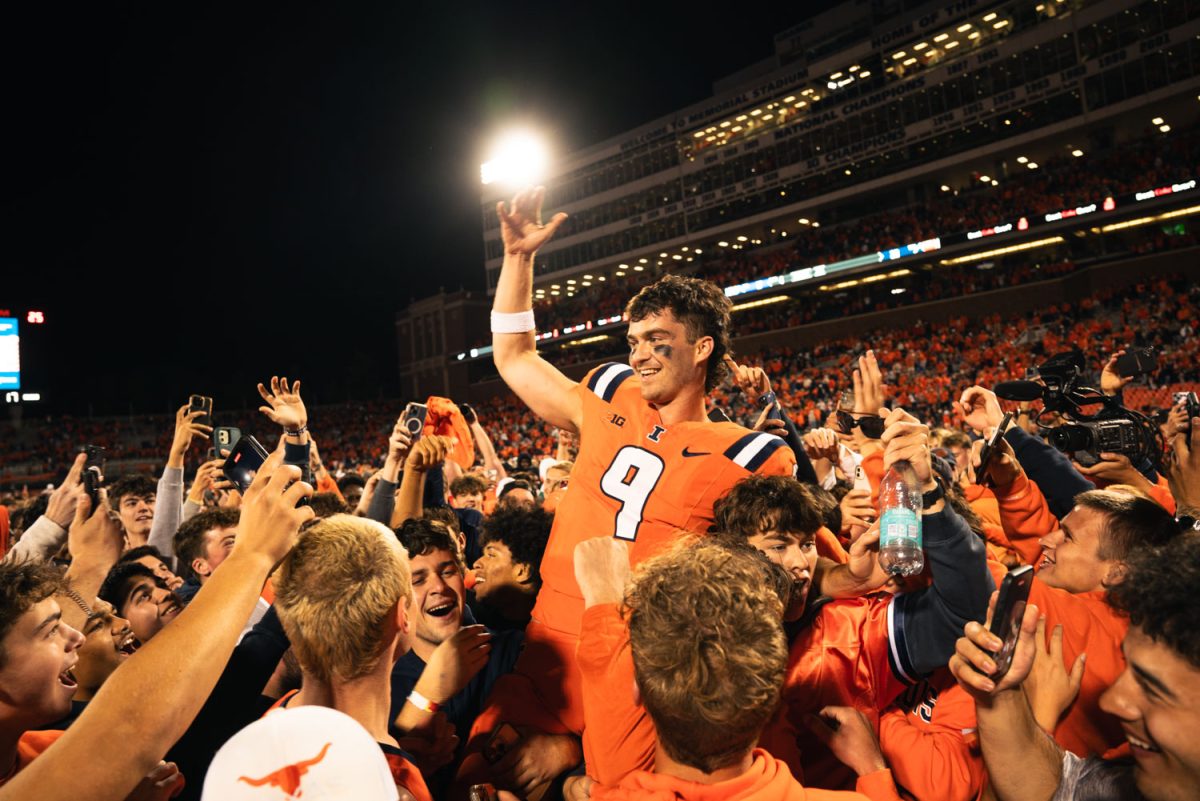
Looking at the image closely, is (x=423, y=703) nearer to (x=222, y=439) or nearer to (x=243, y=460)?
(x=243, y=460)

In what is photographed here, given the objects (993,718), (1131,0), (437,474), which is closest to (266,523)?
(993,718)

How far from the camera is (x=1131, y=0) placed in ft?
88.7

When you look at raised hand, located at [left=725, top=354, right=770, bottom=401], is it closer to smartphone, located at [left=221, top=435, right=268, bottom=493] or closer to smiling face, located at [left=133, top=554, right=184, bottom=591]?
smartphone, located at [left=221, top=435, right=268, bottom=493]

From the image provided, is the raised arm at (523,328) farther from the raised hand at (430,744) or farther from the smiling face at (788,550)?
the raised hand at (430,744)

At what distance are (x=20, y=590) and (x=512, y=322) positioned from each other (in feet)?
6.82

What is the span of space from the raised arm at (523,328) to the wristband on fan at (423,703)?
1.42 meters

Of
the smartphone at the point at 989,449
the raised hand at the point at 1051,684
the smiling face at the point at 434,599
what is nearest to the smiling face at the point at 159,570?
the smiling face at the point at 434,599

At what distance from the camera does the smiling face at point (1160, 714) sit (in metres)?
1.48

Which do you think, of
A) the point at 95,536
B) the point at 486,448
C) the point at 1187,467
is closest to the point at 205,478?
the point at 95,536

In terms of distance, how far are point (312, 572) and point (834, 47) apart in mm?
42748

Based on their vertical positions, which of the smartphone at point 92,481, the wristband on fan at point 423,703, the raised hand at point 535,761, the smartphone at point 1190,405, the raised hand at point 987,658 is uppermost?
the smartphone at point 92,481

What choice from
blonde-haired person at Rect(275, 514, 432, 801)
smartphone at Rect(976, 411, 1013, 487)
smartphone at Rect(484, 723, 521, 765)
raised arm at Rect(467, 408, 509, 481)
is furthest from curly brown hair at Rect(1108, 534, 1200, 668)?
raised arm at Rect(467, 408, 509, 481)

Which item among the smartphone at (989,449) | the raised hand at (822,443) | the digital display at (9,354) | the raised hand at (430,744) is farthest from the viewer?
the digital display at (9,354)

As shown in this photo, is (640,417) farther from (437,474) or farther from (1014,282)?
(1014,282)
